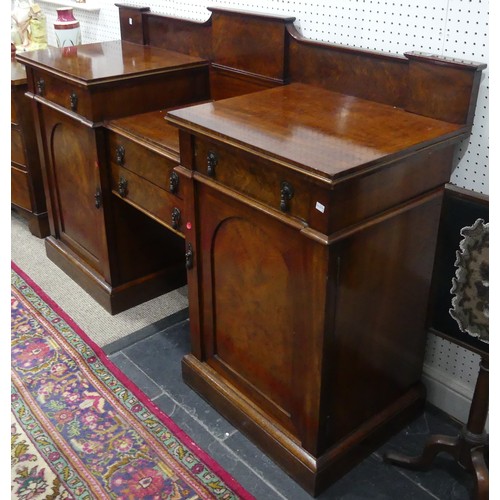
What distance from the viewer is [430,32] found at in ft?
5.84

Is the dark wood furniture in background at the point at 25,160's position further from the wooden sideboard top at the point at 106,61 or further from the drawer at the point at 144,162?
the drawer at the point at 144,162

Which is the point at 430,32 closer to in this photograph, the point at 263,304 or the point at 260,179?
Answer: the point at 260,179

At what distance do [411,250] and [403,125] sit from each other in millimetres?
363

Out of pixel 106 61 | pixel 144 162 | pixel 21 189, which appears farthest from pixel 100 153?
pixel 21 189

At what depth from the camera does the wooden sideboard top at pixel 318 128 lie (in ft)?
4.91

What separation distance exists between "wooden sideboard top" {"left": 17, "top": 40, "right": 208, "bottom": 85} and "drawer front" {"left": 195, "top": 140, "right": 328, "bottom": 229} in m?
0.75

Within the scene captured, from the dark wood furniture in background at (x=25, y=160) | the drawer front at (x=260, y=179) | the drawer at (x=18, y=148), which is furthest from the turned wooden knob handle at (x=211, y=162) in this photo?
the drawer at (x=18, y=148)

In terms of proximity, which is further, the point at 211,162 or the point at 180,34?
the point at 180,34

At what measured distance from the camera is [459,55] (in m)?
1.74

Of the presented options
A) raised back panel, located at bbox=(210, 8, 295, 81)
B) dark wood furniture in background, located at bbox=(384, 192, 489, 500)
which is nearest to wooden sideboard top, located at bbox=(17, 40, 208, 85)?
raised back panel, located at bbox=(210, 8, 295, 81)

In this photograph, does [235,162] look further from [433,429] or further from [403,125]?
[433,429]

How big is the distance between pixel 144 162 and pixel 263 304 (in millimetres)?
775

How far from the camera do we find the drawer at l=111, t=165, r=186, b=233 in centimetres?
217

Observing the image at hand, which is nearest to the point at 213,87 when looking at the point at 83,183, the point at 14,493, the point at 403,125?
the point at 83,183
